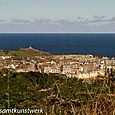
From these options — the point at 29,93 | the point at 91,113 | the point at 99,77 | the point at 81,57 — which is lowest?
the point at 81,57

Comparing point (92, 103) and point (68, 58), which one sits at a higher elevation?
point (92, 103)

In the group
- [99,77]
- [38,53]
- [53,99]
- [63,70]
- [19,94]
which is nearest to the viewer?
[53,99]

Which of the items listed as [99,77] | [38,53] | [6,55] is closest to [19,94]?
[99,77]

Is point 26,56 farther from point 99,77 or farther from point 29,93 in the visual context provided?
point 99,77

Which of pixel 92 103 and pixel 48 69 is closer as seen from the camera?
pixel 92 103

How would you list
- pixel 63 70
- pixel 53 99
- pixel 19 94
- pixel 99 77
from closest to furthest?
pixel 53 99
pixel 99 77
pixel 19 94
pixel 63 70

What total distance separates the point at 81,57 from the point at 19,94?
73.7m

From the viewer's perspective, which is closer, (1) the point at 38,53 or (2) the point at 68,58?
(2) the point at 68,58

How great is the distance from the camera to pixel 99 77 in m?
4.24

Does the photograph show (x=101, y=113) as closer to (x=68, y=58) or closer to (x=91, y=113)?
(x=91, y=113)

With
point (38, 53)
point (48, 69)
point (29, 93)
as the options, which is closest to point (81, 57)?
point (38, 53)

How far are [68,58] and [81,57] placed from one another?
147 inches

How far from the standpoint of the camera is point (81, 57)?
96500mm

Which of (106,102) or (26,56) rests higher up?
(106,102)
